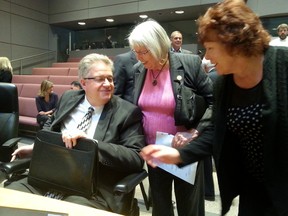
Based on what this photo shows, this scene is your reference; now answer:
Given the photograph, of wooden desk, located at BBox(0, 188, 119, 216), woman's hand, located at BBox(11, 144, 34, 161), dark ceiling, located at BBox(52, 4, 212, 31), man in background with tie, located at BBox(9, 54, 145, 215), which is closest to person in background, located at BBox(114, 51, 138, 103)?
man in background with tie, located at BBox(9, 54, 145, 215)

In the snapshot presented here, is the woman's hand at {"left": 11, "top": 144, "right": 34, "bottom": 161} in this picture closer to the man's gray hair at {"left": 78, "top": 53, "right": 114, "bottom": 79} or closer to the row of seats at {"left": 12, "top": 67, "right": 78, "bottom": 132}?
the man's gray hair at {"left": 78, "top": 53, "right": 114, "bottom": 79}

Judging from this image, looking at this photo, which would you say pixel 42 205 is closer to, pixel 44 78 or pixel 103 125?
pixel 103 125

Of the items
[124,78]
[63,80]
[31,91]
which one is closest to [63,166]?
[124,78]

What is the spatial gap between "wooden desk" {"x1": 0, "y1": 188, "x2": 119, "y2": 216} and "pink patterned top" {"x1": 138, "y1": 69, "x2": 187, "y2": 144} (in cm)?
68

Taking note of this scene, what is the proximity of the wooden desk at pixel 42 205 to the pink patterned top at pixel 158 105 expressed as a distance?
0.68 m

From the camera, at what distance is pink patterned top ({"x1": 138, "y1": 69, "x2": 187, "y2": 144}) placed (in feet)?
5.17

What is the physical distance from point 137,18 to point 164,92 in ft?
22.6

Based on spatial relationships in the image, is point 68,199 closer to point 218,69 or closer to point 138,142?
point 138,142

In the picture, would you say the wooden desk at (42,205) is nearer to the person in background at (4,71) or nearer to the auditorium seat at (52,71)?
the person in background at (4,71)

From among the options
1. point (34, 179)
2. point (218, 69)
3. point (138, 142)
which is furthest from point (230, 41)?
point (34, 179)

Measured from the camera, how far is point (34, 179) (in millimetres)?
1544

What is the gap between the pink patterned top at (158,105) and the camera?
5.17 feet

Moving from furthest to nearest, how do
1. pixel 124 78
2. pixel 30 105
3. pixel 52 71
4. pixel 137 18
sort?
pixel 137 18
pixel 52 71
pixel 30 105
pixel 124 78

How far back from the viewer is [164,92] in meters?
1.58
